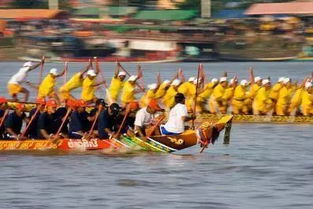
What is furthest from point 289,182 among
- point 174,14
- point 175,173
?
point 174,14

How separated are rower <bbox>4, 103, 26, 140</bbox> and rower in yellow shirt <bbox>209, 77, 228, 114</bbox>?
30.9 feet

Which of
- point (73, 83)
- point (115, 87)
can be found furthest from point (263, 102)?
point (73, 83)

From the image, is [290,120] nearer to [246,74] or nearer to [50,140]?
[50,140]

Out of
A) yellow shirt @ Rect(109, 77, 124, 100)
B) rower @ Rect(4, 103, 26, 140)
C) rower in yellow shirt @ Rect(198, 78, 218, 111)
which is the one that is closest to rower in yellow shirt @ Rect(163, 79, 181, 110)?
rower in yellow shirt @ Rect(198, 78, 218, 111)

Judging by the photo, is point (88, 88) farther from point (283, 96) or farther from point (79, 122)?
point (79, 122)

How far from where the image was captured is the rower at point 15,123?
2850cm

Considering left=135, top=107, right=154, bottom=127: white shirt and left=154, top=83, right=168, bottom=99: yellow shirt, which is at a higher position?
left=135, top=107, right=154, bottom=127: white shirt

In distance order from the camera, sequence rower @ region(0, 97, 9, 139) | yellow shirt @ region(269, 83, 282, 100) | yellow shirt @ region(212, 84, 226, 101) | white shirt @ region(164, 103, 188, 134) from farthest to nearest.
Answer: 1. yellow shirt @ region(212, 84, 226, 101)
2. yellow shirt @ region(269, 83, 282, 100)
3. rower @ region(0, 97, 9, 139)
4. white shirt @ region(164, 103, 188, 134)

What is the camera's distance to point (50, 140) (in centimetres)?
2828

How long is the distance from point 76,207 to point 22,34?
8413 cm

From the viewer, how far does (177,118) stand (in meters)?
27.5

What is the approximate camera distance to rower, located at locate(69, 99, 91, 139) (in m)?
28.2

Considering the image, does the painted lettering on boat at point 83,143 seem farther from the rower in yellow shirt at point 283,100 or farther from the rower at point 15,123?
the rower in yellow shirt at point 283,100

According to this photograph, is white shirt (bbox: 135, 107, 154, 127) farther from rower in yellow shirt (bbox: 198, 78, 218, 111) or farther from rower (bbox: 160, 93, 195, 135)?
rower in yellow shirt (bbox: 198, 78, 218, 111)
